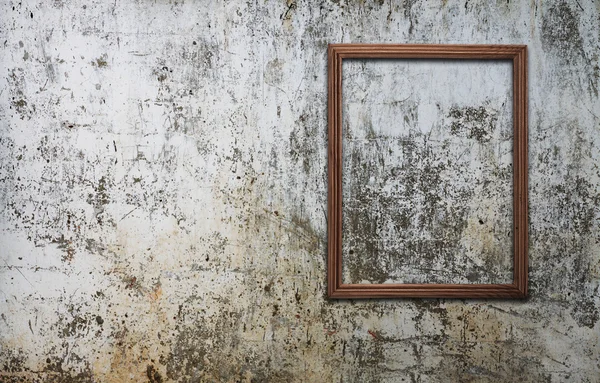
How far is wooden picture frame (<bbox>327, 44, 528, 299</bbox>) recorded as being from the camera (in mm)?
2289

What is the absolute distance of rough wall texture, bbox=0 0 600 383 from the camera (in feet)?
7.60

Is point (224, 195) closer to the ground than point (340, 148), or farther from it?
closer to the ground

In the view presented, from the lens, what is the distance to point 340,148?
2.29 meters

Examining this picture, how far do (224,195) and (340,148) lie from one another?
0.50m

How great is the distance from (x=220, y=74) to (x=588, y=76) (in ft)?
4.81

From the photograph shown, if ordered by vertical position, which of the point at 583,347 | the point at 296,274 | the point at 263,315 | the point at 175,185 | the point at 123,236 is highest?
the point at 175,185

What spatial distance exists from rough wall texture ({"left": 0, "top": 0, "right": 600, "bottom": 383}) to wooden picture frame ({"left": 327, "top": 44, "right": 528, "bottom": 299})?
0.15 ft

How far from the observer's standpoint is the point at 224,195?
2322 mm

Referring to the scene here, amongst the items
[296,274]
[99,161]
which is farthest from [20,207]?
[296,274]

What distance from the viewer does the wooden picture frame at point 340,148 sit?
2.29 meters

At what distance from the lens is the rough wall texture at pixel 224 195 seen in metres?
2.32

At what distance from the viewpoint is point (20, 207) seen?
2.33m

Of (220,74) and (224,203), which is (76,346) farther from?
(220,74)

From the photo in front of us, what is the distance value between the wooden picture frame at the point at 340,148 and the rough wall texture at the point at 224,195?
5cm
